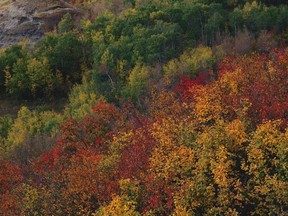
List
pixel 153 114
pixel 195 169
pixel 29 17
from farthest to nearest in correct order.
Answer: pixel 29 17
pixel 153 114
pixel 195 169

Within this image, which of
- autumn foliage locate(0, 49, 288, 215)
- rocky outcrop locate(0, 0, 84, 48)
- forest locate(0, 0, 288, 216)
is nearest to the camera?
autumn foliage locate(0, 49, 288, 215)

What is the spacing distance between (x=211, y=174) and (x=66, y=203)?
16.5 meters

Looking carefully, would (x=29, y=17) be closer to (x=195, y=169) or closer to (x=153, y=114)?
(x=153, y=114)

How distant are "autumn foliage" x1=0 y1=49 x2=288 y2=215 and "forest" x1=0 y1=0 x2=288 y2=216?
0.16m

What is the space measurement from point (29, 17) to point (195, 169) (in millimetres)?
131186

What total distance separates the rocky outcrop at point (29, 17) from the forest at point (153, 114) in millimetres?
11098

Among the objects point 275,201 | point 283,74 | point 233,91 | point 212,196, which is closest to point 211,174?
point 212,196

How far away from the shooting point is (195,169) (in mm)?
43469

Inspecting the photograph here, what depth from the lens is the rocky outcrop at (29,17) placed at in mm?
153125

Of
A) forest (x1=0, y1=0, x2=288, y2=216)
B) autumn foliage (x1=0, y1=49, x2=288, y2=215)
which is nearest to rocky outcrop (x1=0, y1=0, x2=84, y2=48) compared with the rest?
forest (x1=0, y1=0, x2=288, y2=216)

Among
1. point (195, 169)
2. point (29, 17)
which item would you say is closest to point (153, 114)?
point (195, 169)

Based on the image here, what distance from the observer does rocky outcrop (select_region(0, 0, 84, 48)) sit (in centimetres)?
15312

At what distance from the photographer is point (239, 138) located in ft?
148

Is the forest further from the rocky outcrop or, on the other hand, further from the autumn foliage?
the rocky outcrop
